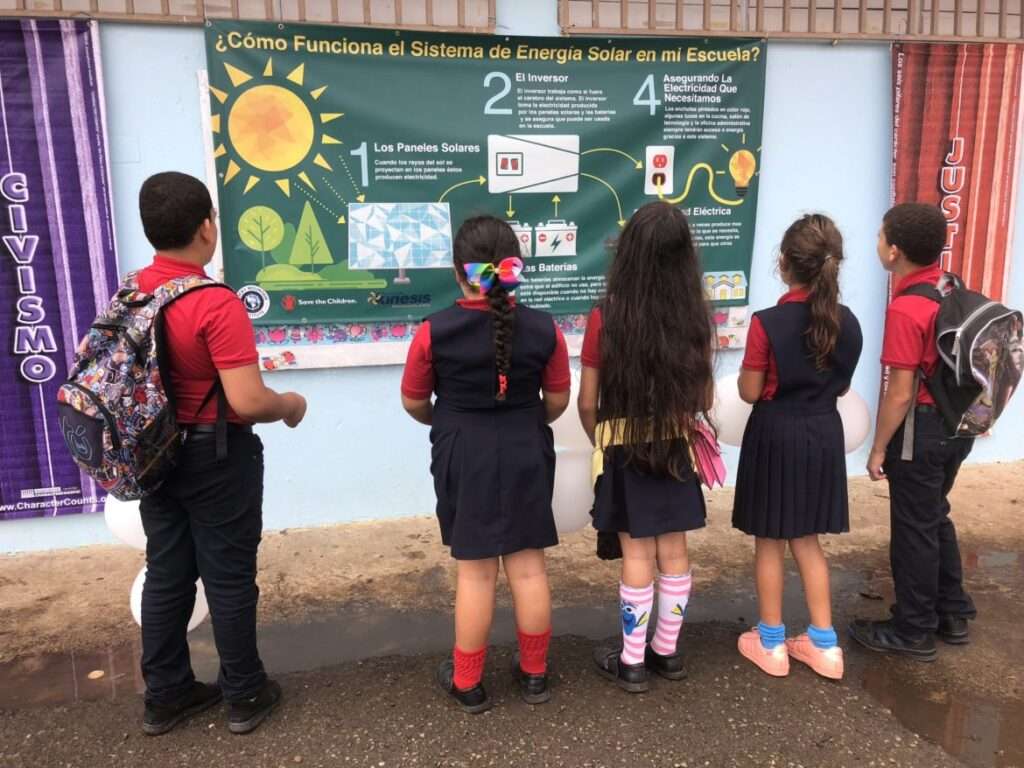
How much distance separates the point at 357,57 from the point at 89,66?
1163 mm

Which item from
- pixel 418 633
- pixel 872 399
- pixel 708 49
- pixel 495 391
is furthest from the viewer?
pixel 872 399

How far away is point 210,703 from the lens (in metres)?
2.56

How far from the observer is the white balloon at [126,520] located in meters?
2.58

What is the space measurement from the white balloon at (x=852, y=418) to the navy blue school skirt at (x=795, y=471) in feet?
0.91

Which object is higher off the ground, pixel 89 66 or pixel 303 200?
pixel 89 66

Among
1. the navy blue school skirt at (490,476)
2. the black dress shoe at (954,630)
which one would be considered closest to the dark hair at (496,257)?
the navy blue school skirt at (490,476)

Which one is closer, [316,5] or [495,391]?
[495,391]

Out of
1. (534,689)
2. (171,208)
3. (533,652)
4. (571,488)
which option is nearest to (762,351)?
(571,488)

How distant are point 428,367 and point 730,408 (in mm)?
1193

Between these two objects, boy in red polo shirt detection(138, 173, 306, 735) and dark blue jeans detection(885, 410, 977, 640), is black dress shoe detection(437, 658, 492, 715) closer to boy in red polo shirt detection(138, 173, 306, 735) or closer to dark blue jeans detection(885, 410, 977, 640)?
boy in red polo shirt detection(138, 173, 306, 735)

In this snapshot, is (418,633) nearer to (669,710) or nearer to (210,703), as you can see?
(210,703)

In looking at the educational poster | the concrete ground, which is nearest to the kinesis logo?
the educational poster

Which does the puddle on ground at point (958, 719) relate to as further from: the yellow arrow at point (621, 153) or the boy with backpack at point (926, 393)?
the yellow arrow at point (621, 153)

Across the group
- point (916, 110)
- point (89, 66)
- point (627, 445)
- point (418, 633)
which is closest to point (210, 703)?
point (418, 633)
